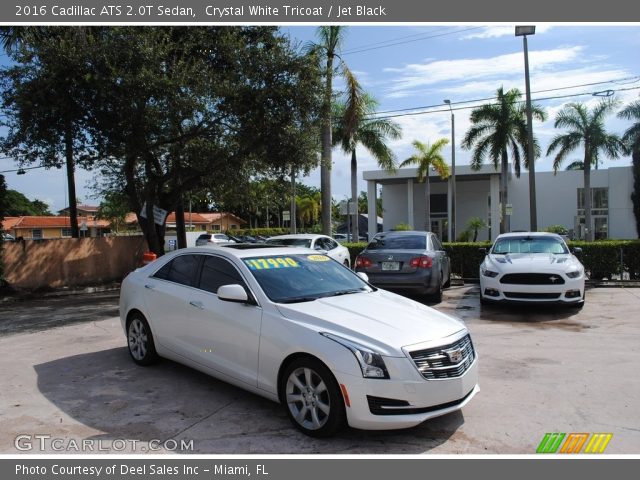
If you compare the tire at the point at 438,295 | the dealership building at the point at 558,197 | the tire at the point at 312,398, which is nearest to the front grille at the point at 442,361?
the tire at the point at 312,398

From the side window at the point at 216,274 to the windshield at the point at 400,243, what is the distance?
6.14 metres

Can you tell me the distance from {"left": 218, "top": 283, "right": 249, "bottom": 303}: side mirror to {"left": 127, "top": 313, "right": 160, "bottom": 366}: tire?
5.89 ft

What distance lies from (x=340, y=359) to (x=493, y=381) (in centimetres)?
252

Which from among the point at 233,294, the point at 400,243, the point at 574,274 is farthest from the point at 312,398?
the point at 400,243

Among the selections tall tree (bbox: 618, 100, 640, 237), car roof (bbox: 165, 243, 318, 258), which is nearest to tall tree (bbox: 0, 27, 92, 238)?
car roof (bbox: 165, 243, 318, 258)

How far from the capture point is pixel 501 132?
32.7 meters

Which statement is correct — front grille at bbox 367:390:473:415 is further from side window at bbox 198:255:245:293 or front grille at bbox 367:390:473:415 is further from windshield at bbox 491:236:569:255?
windshield at bbox 491:236:569:255

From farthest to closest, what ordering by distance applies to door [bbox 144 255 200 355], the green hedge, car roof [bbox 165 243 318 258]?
1. the green hedge
2. door [bbox 144 255 200 355]
3. car roof [bbox 165 243 318 258]

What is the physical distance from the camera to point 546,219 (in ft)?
136

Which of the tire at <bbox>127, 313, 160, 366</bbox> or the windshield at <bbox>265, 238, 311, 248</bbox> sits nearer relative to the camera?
the tire at <bbox>127, 313, 160, 366</bbox>

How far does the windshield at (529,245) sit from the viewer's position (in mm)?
10841

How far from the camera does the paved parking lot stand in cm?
425

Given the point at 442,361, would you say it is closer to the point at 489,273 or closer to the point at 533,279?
the point at 533,279

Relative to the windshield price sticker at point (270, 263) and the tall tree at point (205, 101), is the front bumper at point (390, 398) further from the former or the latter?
the tall tree at point (205, 101)
